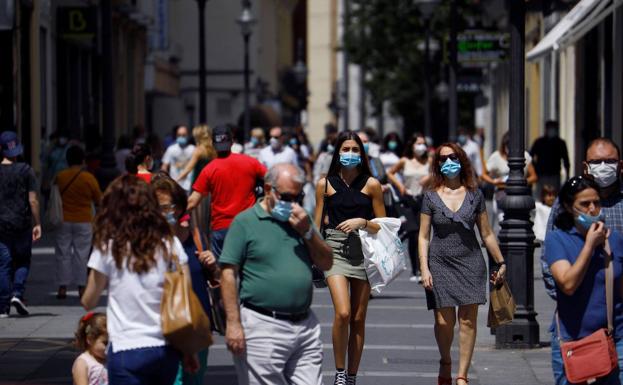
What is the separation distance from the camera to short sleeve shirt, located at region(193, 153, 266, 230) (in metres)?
14.2

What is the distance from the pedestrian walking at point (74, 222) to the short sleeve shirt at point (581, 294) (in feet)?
30.7

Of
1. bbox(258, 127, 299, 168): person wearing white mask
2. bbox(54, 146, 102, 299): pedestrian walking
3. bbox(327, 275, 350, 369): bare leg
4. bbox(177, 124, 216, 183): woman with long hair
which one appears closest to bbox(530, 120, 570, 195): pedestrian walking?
bbox(258, 127, 299, 168): person wearing white mask

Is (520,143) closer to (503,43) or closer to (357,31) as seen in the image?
(503,43)

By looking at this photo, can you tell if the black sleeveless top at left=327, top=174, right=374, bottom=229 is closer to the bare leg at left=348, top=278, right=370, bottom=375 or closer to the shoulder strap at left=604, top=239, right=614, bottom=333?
the bare leg at left=348, top=278, right=370, bottom=375

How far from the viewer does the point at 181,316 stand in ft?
22.1

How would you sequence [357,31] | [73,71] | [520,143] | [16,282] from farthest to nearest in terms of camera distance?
1. [357,31]
2. [73,71]
3. [16,282]
4. [520,143]

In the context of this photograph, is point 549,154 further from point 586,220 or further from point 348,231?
point 586,220

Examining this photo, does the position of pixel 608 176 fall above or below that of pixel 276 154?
above

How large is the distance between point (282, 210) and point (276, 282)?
35cm

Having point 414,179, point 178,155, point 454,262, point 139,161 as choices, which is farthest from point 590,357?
point 178,155

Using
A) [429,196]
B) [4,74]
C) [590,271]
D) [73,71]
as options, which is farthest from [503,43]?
[590,271]

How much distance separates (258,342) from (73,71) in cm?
2882

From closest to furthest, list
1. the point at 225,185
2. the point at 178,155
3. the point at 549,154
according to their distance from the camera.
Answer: the point at 225,185 < the point at 549,154 < the point at 178,155

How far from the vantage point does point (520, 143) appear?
12914 mm
